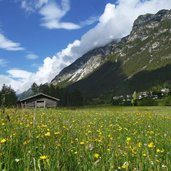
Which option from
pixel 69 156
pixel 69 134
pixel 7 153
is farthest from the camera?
pixel 69 134

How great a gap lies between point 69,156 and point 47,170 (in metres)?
1.44

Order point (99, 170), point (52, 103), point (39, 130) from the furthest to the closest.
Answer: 1. point (52, 103)
2. point (39, 130)
3. point (99, 170)

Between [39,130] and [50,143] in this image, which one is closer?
Result: [50,143]

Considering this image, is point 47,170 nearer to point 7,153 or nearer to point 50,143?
point 7,153

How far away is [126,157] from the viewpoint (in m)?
5.41

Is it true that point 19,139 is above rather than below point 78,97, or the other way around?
below

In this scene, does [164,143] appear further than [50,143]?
Yes

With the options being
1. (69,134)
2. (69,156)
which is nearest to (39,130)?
(69,134)

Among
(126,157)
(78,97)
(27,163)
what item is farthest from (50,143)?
(78,97)

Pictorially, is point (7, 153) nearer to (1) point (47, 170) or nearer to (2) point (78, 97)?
(1) point (47, 170)

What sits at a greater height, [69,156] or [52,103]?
[52,103]

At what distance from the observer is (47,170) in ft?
13.0

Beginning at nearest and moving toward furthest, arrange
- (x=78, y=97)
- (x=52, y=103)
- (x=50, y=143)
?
1. (x=50, y=143)
2. (x=52, y=103)
3. (x=78, y=97)

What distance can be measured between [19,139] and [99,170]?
2.41 metres
